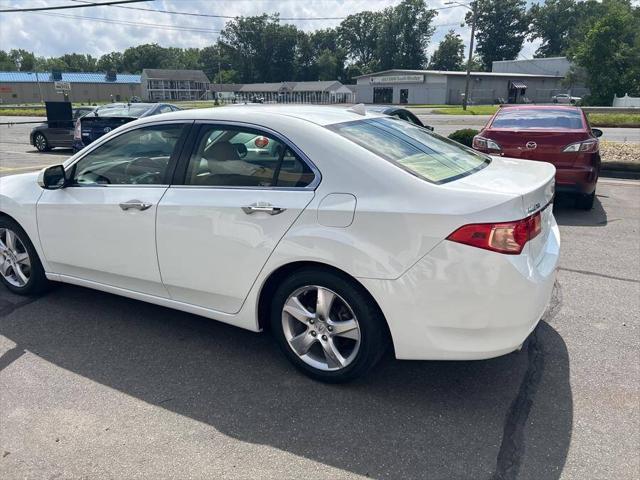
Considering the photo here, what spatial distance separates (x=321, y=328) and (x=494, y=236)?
3.68 ft

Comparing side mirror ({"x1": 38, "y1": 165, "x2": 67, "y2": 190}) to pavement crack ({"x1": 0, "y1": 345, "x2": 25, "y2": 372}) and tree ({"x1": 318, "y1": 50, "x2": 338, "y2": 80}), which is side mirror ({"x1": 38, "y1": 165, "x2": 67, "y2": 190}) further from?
tree ({"x1": 318, "y1": 50, "x2": 338, "y2": 80})

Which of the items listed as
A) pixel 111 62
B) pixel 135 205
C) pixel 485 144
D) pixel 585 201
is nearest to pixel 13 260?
pixel 135 205

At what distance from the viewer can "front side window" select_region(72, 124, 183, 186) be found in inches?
138

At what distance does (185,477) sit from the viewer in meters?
2.40

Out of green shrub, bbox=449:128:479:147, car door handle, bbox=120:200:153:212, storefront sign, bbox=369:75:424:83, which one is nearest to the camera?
car door handle, bbox=120:200:153:212

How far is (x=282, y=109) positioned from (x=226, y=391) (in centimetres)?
187

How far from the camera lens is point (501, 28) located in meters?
103

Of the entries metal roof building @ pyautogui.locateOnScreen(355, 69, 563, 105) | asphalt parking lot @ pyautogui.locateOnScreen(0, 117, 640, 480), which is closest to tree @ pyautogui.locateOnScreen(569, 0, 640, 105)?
metal roof building @ pyautogui.locateOnScreen(355, 69, 563, 105)

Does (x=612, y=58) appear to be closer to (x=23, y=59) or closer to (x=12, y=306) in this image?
(x=12, y=306)

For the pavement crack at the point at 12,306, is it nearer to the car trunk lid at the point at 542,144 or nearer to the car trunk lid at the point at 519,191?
the car trunk lid at the point at 519,191

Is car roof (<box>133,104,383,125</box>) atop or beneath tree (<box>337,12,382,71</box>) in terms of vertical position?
beneath

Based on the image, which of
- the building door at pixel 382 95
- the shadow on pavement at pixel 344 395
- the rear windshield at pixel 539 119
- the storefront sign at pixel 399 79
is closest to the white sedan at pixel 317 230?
the shadow on pavement at pixel 344 395

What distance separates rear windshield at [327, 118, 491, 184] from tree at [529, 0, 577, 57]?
11397 cm

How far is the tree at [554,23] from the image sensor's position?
4035 inches
